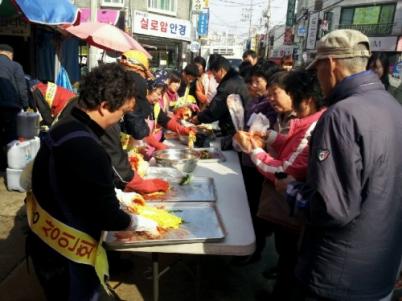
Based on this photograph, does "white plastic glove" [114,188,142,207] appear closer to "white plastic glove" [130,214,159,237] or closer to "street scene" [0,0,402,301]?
"street scene" [0,0,402,301]

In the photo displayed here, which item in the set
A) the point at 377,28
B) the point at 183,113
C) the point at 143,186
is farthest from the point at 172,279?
the point at 377,28

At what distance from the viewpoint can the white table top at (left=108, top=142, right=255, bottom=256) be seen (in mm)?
1933

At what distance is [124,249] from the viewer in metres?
1.92

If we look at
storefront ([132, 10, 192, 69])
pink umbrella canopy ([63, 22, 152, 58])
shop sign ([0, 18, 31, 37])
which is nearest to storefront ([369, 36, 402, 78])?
storefront ([132, 10, 192, 69])

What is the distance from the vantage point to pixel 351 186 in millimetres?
1438

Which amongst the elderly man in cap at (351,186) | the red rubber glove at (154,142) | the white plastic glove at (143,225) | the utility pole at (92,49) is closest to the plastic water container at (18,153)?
the red rubber glove at (154,142)

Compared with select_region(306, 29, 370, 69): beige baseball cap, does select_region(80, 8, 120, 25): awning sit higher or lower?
higher

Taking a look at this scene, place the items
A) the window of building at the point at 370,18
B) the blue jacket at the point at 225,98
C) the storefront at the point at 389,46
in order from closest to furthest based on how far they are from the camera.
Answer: the blue jacket at the point at 225,98
the storefront at the point at 389,46
the window of building at the point at 370,18

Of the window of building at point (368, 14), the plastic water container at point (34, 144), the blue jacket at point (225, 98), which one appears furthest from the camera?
the window of building at point (368, 14)

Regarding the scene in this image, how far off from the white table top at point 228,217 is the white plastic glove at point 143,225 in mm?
86

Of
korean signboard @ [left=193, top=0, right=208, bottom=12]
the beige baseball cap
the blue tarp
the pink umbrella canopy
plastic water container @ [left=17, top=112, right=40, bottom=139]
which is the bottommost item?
plastic water container @ [left=17, top=112, right=40, bottom=139]

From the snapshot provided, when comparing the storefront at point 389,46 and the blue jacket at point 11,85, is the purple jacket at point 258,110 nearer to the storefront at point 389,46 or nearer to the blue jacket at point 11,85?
the blue jacket at point 11,85

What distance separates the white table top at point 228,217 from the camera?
1933 mm

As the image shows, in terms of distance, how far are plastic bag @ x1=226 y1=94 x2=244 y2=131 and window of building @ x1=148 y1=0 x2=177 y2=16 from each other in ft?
61.9
